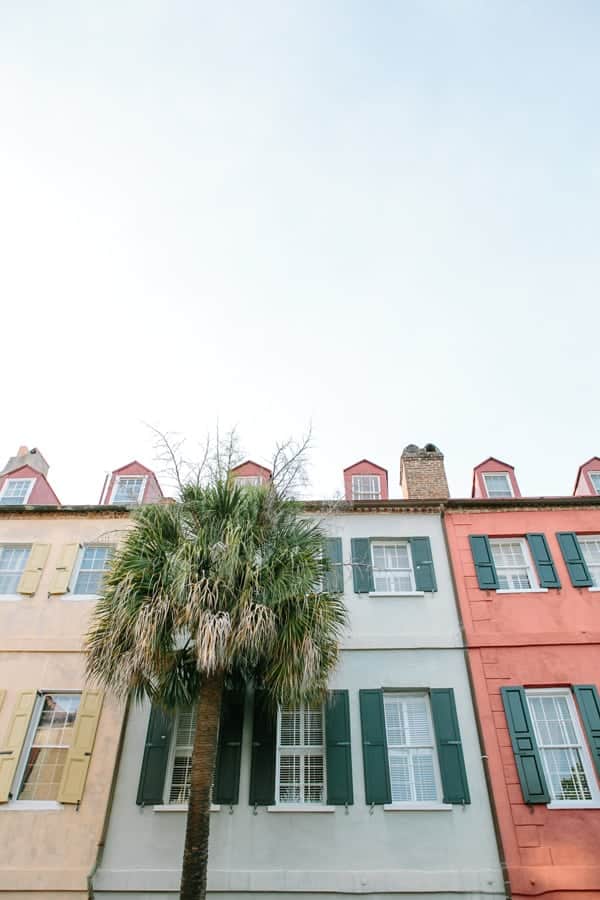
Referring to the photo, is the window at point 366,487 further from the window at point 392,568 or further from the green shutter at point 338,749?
the green shutter at point 338,749

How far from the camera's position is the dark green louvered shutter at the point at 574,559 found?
482 inches

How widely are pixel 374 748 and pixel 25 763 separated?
6699 millimetres

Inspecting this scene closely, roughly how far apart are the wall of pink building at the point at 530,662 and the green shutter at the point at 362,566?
1.92 metres

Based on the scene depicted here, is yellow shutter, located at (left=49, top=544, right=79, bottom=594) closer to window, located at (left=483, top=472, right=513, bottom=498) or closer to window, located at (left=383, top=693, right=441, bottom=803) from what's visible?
window, located at (left=383, top=693, right=441, bottom=803)

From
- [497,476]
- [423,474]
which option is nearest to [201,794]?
[423,474]

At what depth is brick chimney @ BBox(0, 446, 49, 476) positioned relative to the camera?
1698cm

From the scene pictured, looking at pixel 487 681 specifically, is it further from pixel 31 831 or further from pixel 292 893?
pixel 31 831

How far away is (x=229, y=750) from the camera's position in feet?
34.8

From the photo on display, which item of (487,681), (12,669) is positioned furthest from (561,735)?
(12,669)

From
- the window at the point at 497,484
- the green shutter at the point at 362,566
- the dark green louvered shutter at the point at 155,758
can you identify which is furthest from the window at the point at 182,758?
the window at the point at 497,484

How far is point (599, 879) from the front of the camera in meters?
9.23

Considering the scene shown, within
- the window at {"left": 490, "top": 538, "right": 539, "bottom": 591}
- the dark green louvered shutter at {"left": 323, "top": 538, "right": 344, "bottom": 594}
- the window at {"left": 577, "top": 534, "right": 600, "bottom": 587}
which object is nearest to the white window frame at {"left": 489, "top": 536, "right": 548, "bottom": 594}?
the window at {"left": 490, "top": 538, "right": 539, "bottom": 591}

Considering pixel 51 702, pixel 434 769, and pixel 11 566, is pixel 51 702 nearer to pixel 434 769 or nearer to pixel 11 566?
pixel 11 566

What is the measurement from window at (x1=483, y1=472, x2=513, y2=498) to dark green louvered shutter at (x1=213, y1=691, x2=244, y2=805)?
8118 mm
